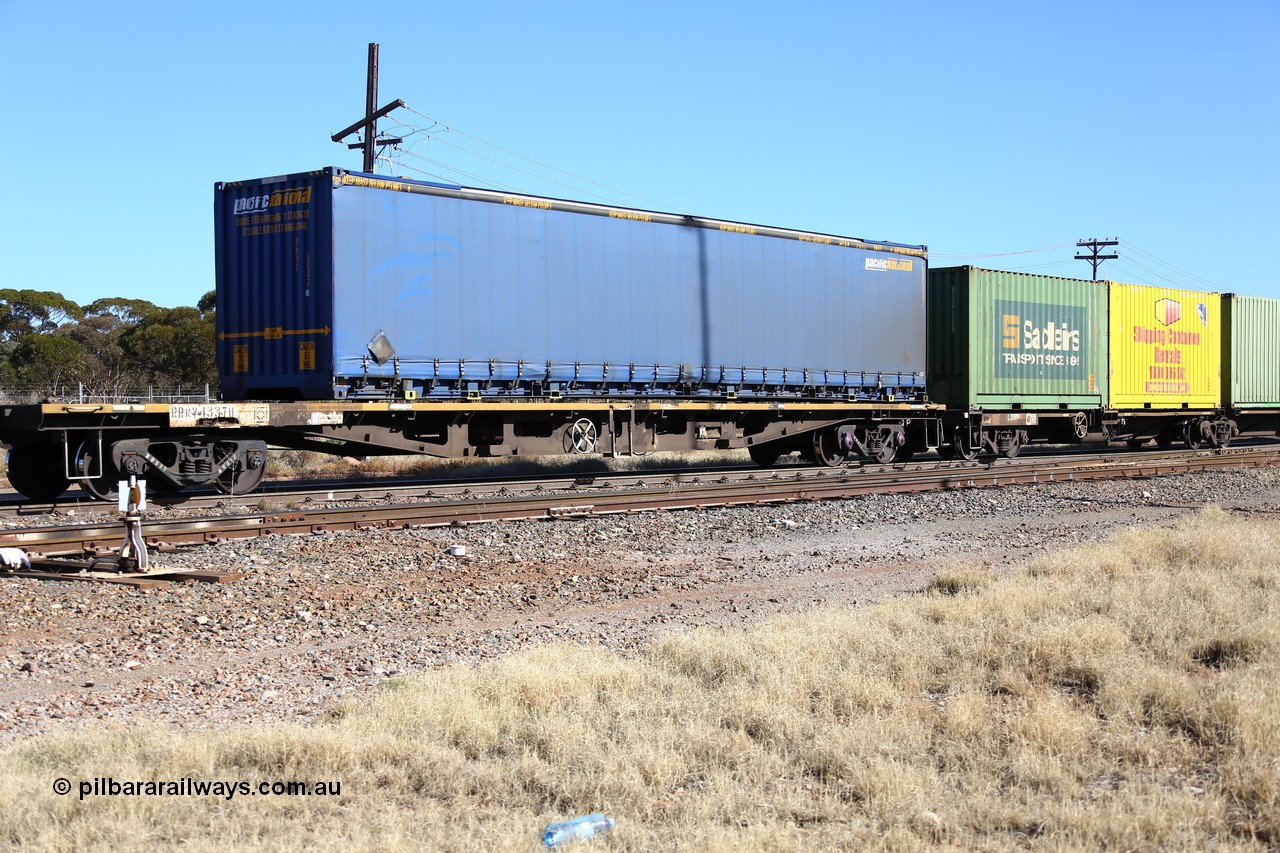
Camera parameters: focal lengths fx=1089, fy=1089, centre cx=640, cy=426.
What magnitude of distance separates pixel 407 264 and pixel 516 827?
37.6 feet

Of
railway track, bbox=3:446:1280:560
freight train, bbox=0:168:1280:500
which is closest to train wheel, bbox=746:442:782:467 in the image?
freight train, bbox=0:168:1280:500

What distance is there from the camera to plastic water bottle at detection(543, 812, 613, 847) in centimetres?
398

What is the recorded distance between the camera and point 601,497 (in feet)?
44.0

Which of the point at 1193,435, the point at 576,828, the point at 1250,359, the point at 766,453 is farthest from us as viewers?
the point at 1250,359

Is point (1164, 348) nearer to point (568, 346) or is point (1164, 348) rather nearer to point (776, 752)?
point (568, 346)

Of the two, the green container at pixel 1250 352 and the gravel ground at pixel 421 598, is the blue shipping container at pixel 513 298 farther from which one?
the green container at pixel 1250 352

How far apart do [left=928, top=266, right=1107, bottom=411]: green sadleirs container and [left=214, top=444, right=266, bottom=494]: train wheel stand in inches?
552

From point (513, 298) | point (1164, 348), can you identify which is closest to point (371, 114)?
point (513, 298)

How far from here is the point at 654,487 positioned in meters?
15.8

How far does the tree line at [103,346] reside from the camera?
38062 millimetres

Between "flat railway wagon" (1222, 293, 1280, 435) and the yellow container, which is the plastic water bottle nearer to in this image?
the yellow container

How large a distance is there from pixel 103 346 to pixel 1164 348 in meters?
41.6

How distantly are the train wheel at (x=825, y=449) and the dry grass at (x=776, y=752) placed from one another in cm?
1323

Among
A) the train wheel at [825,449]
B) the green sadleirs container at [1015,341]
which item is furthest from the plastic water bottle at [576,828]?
the green sadleirs container at [1015,341]
